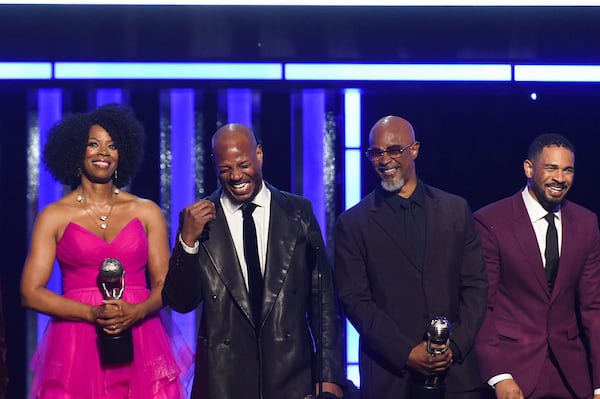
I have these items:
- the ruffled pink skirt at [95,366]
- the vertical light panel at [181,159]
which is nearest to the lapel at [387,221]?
the ruffled pink skirt at [95,366]

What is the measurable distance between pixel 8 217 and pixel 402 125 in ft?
7.89

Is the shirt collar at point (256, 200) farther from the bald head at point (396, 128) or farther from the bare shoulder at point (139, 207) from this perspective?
the bald head at point (396, 128)

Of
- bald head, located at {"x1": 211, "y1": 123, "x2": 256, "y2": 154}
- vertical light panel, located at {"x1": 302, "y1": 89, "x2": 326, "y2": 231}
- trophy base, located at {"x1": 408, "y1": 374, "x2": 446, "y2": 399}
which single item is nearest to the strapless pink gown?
bald head, located at {"x1": 211, "y1": 123, "x2": 256, "y2": 154}

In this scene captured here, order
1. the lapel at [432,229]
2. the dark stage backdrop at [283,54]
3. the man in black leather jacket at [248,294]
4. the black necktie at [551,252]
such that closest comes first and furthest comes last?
the man in black leather jacket at [248,294], the lapel at [432,229], the black necktie at [551,252], the dark stage backdrop at [283,54]

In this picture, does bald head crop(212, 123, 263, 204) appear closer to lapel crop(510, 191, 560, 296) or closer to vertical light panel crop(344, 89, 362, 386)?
lapel crop(510, 191, 560, 296)

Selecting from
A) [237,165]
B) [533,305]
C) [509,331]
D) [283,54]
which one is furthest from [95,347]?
A: [283,54]

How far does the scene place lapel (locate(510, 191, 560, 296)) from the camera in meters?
5.27

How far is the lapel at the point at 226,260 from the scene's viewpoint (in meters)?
4.70

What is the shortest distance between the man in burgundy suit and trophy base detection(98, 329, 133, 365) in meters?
1.60

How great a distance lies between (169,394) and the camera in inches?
193

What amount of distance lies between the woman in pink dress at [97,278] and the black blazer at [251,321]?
9.5 inches

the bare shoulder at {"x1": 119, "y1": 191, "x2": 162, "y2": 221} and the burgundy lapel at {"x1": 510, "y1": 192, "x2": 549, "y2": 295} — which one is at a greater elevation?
the bare shoulder at {"x1": 119, "y1": 191, "x2": 162, "y2": 221}

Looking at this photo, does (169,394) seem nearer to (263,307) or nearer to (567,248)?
(263,307)

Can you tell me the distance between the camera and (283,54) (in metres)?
6.25
